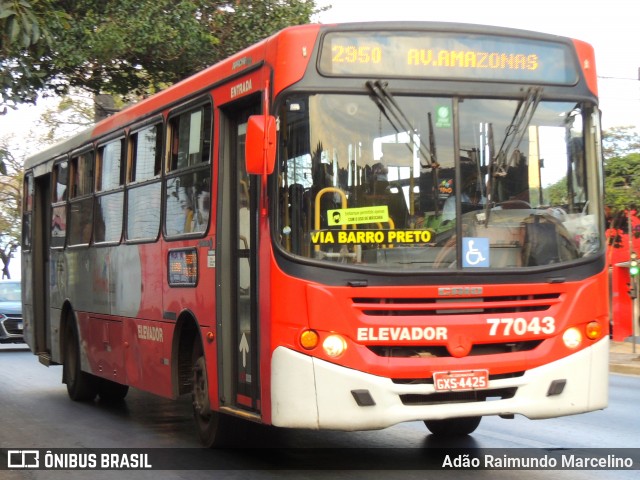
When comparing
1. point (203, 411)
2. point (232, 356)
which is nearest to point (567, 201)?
point (232, 356)

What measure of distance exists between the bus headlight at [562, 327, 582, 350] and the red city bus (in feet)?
0.08

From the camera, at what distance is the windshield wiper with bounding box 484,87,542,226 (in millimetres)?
7898

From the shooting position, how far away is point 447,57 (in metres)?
8.03

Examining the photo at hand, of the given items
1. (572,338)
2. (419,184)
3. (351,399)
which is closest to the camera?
(351,399)

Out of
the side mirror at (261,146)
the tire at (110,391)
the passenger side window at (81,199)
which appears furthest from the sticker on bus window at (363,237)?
the tire at (110,391)

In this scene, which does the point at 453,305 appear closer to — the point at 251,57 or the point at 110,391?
the point at 251,57

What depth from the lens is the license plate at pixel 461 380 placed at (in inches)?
295

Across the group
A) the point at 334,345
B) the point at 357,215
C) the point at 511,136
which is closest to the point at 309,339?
the point at 334,345

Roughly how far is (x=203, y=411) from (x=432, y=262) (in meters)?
2.84

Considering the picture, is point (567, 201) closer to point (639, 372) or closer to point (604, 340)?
point (604, 340)

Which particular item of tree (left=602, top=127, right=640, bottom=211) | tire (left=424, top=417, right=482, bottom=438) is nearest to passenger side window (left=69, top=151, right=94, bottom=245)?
tire (left=424, top=417, right=482, bottom=438)

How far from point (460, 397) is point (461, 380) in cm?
15

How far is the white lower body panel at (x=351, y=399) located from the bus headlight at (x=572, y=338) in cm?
32

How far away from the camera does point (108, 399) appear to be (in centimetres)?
1416
